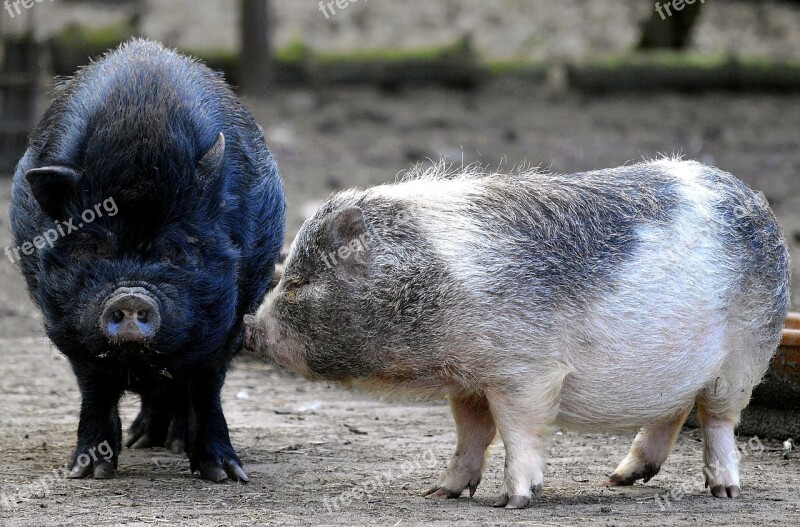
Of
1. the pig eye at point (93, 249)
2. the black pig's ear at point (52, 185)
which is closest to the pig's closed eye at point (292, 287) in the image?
the pig eye at point (93, 249)

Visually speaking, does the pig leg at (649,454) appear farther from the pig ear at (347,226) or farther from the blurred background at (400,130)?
the pig ear at (347,226)

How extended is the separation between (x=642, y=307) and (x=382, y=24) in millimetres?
16105

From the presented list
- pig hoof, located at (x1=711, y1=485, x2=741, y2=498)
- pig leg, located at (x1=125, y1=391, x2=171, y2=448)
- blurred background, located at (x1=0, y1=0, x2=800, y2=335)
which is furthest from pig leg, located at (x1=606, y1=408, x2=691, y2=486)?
blurred background, located at (x1=0, y1=0, x2=800, y2=335)

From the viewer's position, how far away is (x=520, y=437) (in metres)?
5.07

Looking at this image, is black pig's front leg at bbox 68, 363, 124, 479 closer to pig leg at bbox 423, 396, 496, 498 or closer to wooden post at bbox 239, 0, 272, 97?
pig leg at bbox 423, 396, 496, 498

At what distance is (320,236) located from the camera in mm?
5293

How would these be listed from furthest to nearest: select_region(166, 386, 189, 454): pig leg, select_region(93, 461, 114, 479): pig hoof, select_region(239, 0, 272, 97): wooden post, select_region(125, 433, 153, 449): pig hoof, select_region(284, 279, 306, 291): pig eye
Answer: select_region(239, 0, 272, 97): wooden post
select_region(125, 433, 153, 449): pig hoof
select_region(166, 386, 189, 454): pig leg
select_region(93, 461, 114, 479): pig hoof
select_region(284, 279, 306, 291): pig eye

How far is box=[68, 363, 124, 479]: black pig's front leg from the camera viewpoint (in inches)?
229

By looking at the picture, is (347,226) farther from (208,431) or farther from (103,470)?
(103,470)

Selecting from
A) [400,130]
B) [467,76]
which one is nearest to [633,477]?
[400,130]

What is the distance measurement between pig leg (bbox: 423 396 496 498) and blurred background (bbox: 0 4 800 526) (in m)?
0.20

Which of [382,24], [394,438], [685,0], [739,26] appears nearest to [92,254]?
[394,438]

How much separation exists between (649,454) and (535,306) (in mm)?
1057

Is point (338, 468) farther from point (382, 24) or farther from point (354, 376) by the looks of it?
point (382, 24)
